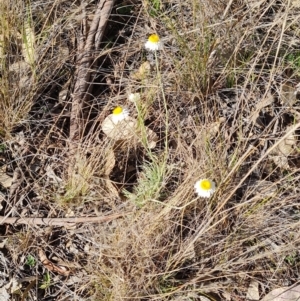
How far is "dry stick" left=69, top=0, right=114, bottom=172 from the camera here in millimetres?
1835

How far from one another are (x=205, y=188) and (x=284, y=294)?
37 cm

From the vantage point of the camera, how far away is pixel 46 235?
1692 mm

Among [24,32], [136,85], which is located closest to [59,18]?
[24,32]

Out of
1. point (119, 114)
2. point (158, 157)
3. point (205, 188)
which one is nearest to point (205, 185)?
point (205, 188)

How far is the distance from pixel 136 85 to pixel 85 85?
0.55 feet

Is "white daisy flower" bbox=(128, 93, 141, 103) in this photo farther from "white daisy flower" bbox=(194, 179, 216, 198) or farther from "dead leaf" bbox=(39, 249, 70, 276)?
"dead leaf" bbox=(39, 249, 70, 276)

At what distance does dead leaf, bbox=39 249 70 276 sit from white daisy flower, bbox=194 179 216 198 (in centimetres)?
45

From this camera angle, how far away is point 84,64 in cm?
190

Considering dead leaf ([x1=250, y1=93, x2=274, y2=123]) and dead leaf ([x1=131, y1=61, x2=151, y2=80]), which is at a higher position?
dead leaf ([x1=131, y1=61, x2=151, y2=80])

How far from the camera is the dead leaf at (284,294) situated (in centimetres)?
160

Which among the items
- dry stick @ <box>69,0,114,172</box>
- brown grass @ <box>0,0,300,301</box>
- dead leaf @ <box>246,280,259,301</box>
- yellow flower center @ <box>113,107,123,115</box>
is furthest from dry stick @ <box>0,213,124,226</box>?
dead leaf @ <box>246,280,259,301</box>

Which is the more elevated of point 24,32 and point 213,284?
point 24,32

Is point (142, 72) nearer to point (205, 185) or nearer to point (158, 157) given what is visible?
point (158, 157)

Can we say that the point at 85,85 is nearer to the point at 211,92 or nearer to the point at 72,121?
the point at 72,121
